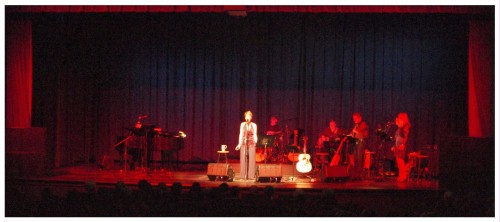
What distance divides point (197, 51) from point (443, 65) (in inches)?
231

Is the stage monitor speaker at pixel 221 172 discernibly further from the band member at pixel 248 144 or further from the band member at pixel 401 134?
the band member at pixel 401 134

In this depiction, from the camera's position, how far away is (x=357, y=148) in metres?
12.8

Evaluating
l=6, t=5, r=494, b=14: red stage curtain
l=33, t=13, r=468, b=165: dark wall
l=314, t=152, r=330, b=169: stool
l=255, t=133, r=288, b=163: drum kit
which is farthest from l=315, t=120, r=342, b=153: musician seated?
l=6, t=5, r=494, b=14: red stage curtain

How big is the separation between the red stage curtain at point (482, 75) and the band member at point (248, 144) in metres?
4.20

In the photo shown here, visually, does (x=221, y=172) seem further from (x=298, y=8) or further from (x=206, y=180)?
(x=298, y=8)

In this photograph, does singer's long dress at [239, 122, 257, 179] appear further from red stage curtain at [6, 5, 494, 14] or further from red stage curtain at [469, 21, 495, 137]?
red stage curtain at [469, 21, 495, 137]

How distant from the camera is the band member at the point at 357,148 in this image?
12.7 metres

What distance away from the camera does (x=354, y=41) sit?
16.2 m

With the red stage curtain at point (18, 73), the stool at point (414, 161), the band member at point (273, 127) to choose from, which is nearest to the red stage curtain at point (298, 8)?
the red stage curtain at point (18, 73)

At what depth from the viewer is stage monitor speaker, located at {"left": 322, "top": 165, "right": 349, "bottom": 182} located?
12.3m

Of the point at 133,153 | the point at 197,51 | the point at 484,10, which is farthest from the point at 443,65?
the point at 133,153

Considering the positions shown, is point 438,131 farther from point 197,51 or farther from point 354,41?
point 197,51

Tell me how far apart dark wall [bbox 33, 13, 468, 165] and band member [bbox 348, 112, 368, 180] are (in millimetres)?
3379

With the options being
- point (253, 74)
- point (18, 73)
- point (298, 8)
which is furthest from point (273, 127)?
point (18, 73)
